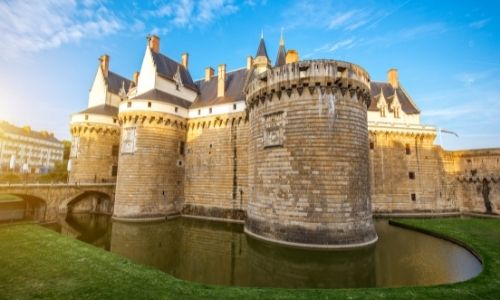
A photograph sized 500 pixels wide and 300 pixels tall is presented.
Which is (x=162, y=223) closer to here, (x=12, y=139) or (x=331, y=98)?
(x=331, y=98)

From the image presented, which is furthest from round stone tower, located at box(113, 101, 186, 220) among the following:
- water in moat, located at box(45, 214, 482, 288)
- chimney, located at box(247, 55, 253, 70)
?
chimney, located at box(247, 55, 253, 70)

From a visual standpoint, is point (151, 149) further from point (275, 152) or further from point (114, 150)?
point (275, 152)

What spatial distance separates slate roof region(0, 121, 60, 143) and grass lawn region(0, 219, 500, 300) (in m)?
67.9

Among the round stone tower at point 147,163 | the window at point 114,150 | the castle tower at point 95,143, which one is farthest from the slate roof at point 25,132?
the round stone tower at point 147,163

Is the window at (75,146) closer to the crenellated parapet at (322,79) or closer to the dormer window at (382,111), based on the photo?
the crenellated parapet at (322,79)

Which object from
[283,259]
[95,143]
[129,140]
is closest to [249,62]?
[129,140]

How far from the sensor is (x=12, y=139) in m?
59.8

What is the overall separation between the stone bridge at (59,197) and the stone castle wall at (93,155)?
2.02 meters

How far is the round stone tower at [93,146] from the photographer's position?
25656 millimetres

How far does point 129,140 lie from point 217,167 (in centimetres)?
839

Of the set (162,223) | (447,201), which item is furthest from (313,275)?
(447,201)

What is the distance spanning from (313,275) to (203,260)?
526 cm

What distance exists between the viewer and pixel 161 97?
23000mm

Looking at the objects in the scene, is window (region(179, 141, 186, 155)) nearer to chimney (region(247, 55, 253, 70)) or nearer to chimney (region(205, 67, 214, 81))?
chimney (region(205, 67, 214, 81))
